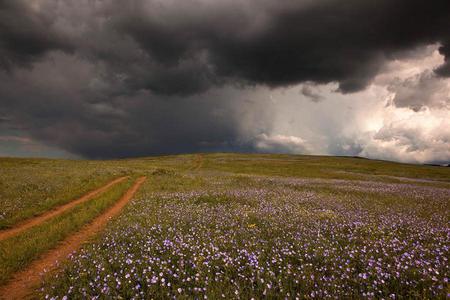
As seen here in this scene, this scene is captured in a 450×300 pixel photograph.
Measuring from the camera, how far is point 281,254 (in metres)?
7.77

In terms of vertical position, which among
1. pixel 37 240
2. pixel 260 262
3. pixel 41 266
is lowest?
pixel 41 266

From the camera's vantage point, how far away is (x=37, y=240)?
33.3ft

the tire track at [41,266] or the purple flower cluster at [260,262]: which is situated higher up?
the purple flower cluster at [260,262]

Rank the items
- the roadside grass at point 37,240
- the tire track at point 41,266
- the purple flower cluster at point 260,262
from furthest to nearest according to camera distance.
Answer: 1. the roadside grass at point 37,240
2. the tire track at point 41,266
3. the purple flower cluster at point 260,262

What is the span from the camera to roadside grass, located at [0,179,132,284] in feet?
26.8

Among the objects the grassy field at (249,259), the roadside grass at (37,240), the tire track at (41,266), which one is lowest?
the tire track at (41,266)

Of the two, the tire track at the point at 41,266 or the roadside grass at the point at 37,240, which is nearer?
the tire track at the point at 41,266

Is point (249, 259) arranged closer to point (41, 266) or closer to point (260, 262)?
point (260, 262)

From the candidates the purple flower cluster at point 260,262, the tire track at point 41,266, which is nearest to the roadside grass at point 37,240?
the tire track at point 41,266

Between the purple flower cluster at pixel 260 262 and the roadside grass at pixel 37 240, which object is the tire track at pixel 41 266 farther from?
the purple flower cluster at pixel 260 262

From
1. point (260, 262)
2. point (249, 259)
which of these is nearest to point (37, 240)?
point (249, 259)

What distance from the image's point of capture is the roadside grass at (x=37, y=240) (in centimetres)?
816

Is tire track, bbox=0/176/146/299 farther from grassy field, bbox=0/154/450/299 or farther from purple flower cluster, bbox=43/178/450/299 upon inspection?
purple flower cluster, bbox=43/178/450/299

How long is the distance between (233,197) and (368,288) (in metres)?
13.5
